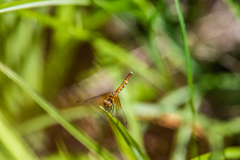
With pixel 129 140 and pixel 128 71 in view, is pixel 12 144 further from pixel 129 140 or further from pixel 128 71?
pixel 128 71

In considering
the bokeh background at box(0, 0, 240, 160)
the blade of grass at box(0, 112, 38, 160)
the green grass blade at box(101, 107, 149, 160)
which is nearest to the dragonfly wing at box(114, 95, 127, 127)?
the bokeh background at box(0, 0, 240, 160)

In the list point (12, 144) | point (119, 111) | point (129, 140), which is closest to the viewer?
point (129, 140)

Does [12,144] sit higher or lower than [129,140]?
higher

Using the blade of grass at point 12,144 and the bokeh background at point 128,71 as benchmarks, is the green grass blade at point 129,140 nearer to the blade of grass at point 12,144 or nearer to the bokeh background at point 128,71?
the bokeh background at point 128,71

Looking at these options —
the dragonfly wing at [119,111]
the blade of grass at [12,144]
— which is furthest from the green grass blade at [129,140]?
the blade of grass at [12,144]

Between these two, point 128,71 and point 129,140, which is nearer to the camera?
point 129,140

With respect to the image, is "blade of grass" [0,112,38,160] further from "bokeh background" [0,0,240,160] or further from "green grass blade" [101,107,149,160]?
"green grass blade" [101,107,149,160]

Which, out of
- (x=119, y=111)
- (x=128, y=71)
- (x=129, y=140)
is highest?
(x=128, y=71)

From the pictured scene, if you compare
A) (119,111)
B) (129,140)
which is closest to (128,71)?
(119,111)

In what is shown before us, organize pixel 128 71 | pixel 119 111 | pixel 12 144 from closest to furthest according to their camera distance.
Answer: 1. pixel 12 144
2. pixel 119 111
3. pixel 128 71

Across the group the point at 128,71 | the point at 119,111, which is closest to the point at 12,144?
the point at 119,111
